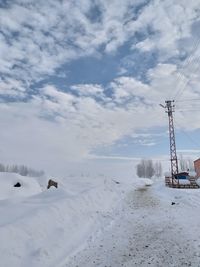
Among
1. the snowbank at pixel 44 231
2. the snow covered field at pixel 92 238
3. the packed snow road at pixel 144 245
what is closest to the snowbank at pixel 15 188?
the snowbank at pixel 44 231

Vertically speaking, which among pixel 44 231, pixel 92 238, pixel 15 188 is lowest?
pixel 92 238

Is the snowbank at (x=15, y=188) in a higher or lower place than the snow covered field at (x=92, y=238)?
higher

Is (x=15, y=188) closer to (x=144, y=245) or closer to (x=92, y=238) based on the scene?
(x=92, y=238)

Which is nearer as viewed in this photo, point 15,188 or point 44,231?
point 44,231

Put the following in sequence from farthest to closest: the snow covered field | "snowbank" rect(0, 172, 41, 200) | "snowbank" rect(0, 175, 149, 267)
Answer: "snowbank" rect(0, 172, 41, 200) < "snowbank" rect(0, 175, 149, 267) < the snow covered field

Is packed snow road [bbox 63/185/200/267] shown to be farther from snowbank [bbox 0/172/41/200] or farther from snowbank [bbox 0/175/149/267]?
snowbank [bbox 0/172/41/200]

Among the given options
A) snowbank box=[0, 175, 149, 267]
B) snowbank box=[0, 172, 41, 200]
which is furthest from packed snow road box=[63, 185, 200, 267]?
snowbank box=[0, 172, 41, 200]

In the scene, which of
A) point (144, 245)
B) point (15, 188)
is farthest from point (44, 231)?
point (15, 188)

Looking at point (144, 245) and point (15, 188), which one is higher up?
point (15, 188)

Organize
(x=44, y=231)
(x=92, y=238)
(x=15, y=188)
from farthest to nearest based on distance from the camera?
(x=15, y=188) < (x=92, y=238) < (x=44, y=231)

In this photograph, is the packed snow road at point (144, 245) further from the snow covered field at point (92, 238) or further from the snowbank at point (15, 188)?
the snowbank at point (15, 188)

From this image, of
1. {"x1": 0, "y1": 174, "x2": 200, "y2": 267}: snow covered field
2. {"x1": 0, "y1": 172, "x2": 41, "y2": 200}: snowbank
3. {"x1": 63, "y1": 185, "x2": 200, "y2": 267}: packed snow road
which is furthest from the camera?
{"x1": 0, "y1": 172, "x2": 41, "y2": 200}: snowbank

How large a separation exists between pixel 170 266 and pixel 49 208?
7.02m

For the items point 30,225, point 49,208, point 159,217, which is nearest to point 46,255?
point 30,225
